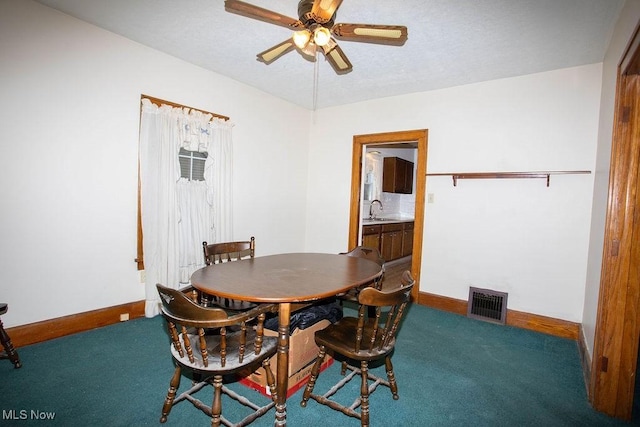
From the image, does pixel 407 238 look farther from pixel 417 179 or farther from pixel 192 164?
pixel 192 164

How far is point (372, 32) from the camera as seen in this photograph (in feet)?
6.39

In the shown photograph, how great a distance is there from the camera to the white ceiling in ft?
7.04

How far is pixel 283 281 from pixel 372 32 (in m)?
1.67

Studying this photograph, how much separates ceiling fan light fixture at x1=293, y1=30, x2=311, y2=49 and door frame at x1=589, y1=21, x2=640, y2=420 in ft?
6.10

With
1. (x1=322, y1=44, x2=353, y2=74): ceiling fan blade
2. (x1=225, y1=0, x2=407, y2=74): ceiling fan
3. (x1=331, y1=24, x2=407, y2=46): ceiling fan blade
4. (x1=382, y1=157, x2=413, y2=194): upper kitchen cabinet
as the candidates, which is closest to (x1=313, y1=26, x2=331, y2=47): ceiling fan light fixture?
(x1=225, y1=0, x2=407, y2=74): ceiling fan

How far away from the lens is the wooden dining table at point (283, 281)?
1.56 m

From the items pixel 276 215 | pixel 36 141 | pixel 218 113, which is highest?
pixel 218 113

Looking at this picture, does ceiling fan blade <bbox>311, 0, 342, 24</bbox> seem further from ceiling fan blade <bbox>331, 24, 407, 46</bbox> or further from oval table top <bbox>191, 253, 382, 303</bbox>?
oval table top <bbox>191, 253, 382, 303</bbox>

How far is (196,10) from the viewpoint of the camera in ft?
7.52

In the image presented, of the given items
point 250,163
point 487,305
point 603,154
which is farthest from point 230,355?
point 603,154

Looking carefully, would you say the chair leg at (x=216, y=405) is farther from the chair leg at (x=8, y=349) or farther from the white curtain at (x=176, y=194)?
the white curtain at (x=176, y=194)

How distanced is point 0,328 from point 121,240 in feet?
3.34

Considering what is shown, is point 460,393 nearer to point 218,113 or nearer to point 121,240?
point 121,240

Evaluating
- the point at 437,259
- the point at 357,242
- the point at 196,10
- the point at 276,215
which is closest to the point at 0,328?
the point at 196,10
